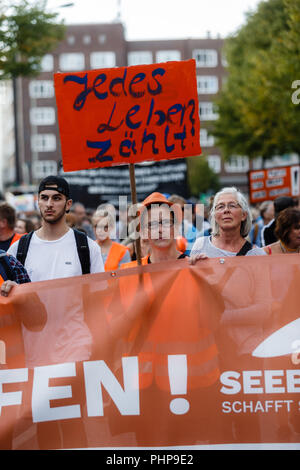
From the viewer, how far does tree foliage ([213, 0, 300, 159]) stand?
60.9 feet

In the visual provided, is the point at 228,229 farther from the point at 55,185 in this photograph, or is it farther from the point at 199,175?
the point at 199,175

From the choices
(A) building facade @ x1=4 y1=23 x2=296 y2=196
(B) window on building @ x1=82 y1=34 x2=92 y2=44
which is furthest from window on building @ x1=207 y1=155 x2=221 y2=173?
(B) window on building @ x1=82 y1=34 x2=92 y2=44

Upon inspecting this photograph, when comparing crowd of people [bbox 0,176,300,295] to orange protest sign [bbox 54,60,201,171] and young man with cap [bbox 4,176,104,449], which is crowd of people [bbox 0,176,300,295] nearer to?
young man with cap [bbox 4,176,104,449]

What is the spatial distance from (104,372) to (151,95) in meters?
1.70

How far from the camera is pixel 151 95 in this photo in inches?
168

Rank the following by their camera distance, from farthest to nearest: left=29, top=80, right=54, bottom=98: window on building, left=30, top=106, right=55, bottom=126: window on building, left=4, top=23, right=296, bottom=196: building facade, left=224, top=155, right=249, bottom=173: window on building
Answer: left=30, top=106, right=55, bottom=126: window on building, left=224, top=155, right=249, bottom=173: window on building, left=29, top=80, right=54, bottom=98: window on building, left=4, top=23, right=296, bottom=196: building facade

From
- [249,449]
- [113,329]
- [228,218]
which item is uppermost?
[228,218]

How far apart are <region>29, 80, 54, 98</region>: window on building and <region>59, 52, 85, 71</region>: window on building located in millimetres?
2654

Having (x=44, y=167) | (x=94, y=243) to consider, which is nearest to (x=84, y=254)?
(x=94, y=243)

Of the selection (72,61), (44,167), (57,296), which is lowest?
(57,296)

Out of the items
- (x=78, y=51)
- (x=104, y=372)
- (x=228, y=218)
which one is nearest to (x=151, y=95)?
(x=228, y=218)

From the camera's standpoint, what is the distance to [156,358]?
12.0 ft

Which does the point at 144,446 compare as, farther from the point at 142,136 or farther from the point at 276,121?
the point at 276,121

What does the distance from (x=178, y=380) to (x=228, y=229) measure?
3.98ft
